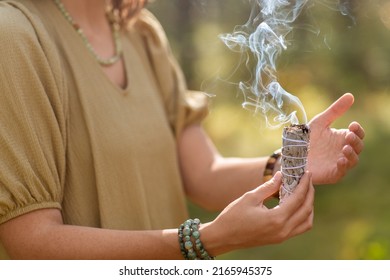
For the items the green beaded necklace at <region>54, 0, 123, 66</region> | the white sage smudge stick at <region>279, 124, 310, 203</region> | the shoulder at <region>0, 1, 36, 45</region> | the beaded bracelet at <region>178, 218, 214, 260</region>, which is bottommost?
the beaded bracelet at <region>178, 218, 214, 260</region>

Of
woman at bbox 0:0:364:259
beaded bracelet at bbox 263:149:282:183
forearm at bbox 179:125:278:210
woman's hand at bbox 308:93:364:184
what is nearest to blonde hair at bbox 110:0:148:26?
woman at bbox 0:0:364:259

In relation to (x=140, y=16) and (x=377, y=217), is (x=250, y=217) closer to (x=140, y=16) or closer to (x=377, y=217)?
(x=140, y=16)

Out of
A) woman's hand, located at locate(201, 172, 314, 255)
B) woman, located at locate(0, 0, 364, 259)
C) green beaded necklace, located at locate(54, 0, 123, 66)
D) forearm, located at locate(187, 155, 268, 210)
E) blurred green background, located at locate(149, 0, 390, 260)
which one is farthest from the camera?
blurred green background, located at locate(149, 0, 390, 260)

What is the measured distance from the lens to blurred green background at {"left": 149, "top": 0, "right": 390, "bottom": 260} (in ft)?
17.6

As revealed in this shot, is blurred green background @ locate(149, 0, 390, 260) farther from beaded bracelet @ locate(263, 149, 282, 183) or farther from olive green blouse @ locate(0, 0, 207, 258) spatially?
olive green blouse @ locate(0, 0, 207, 258)

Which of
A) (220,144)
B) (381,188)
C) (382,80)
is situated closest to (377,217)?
(381,188)

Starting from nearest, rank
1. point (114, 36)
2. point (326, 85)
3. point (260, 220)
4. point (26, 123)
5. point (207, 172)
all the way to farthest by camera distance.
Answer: point (260, 220), point (26, 123), point (114, 36), point (207, 172), point (326, 85)

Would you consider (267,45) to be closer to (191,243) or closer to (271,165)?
(271,165)

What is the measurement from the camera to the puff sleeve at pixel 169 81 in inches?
99.0

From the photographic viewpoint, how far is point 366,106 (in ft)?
23.5

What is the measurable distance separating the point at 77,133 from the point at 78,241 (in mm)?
351

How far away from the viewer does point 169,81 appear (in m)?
2.54

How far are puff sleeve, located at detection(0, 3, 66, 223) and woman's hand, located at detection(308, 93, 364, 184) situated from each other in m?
0.78

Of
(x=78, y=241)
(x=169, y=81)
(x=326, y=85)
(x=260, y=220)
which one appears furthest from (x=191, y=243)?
(x=326, y=85)
